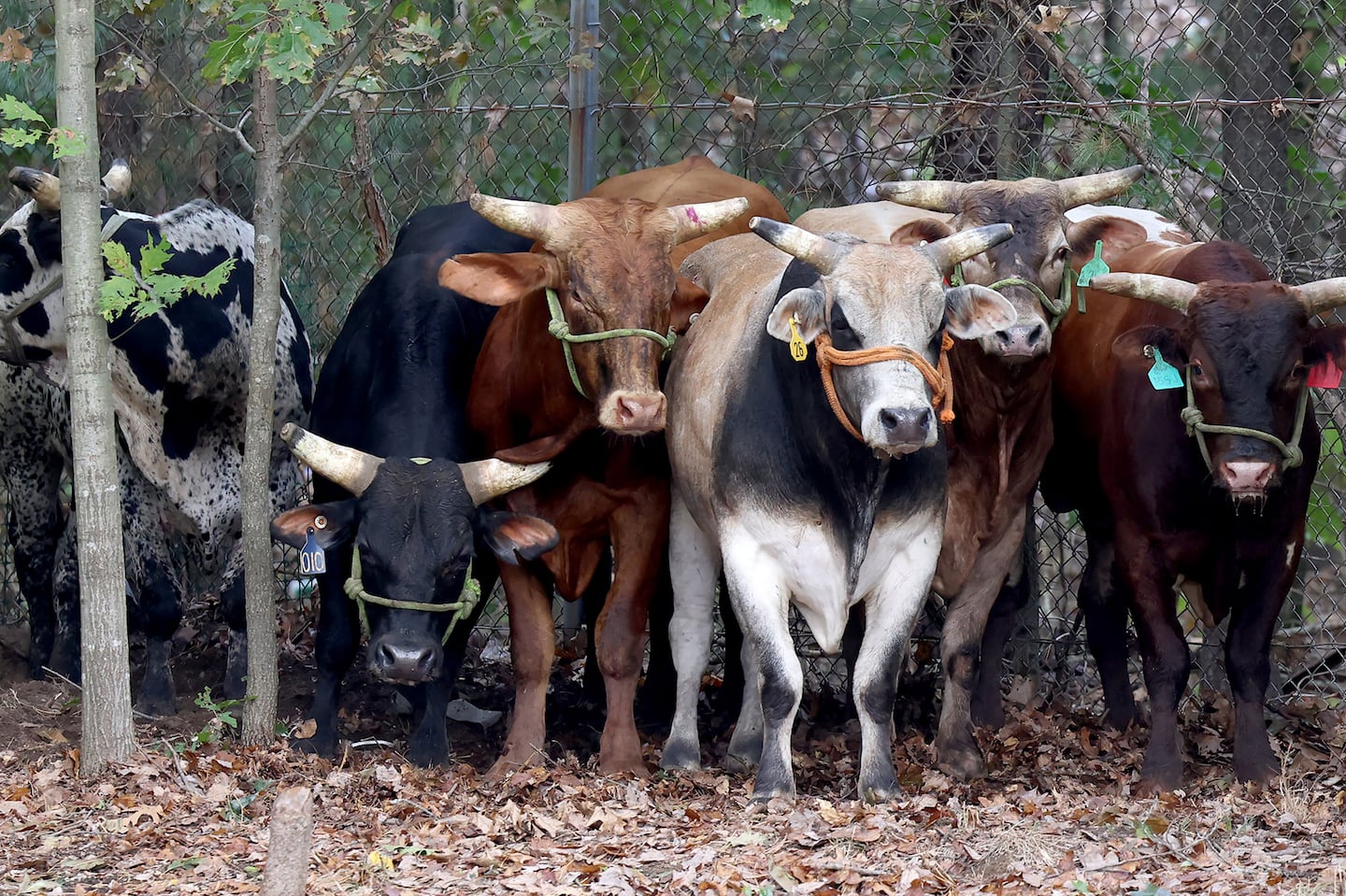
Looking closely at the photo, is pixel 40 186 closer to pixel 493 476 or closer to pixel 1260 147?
pixel 493 476

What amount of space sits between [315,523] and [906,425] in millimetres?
2313

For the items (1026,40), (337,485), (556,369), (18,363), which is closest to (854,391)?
(556,369)

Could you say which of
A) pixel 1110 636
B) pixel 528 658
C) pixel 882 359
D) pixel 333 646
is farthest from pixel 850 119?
pixel 333 646

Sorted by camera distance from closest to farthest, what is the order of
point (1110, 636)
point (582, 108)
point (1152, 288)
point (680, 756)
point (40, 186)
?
point (1152, 288) → point (680, 756) → point (40, 186) → point (1110, 636) → point (582, 108)

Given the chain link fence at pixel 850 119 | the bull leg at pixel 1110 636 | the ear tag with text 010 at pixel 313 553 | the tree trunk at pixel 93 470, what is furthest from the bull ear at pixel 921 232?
the tree trunk at pixel 93 470

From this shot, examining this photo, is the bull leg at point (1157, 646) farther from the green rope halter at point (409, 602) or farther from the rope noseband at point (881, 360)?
the green rope halter at point (409, 602)

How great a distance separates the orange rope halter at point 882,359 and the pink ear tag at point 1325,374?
1.35 m

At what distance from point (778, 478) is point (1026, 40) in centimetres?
319

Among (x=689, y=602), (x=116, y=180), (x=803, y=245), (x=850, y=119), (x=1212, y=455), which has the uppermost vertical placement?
(x=850, y=119)

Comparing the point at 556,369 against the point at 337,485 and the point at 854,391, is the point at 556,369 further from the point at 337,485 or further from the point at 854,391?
the point at 854,391

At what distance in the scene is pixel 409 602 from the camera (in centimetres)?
584

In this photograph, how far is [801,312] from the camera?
5.39 metres

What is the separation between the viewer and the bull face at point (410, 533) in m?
5.83

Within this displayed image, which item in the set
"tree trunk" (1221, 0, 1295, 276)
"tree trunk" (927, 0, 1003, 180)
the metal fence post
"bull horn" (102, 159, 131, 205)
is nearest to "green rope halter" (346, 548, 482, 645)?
"bull horn" (102, 159, 131, 205)
